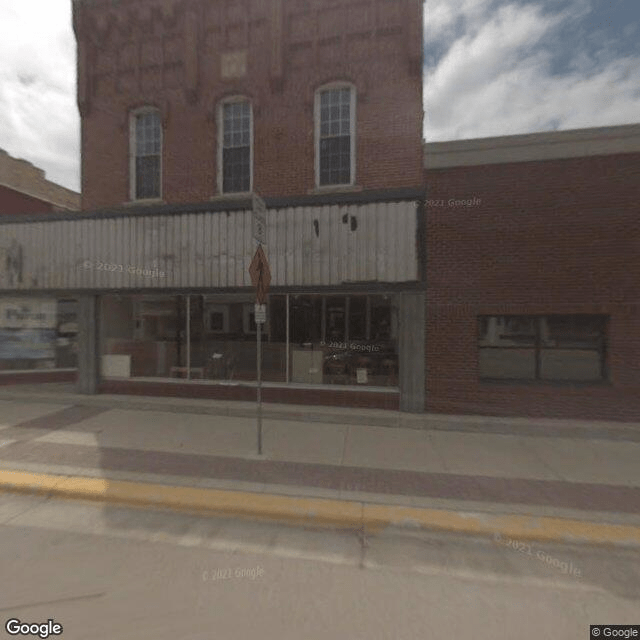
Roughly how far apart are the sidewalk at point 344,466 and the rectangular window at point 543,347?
0.98 metres

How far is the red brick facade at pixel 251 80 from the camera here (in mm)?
8078

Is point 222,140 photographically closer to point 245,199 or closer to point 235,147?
point 235,147

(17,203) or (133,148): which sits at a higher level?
(133,148)

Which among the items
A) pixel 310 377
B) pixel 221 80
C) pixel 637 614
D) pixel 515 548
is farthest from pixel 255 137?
pixel 637 614

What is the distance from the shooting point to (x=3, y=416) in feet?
25.6

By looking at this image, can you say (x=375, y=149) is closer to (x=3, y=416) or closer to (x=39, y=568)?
(x=39, y=568)

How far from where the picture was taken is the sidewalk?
4.11 metres

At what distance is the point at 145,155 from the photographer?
9461 millimetres

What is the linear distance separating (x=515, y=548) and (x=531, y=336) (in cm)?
495

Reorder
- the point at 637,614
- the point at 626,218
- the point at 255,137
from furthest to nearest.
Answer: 1. the point at 255,137
2. the point at 626,218
3. the point at 637,614

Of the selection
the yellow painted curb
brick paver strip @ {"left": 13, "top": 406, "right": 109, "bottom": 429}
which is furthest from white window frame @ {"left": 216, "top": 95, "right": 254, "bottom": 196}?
the yellow painted curb

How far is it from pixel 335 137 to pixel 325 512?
301 inches

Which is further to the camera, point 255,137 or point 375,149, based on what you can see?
point 255,137

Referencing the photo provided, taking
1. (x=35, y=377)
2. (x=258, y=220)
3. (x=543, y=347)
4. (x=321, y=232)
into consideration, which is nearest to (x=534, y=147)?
(x=543, y=347)
